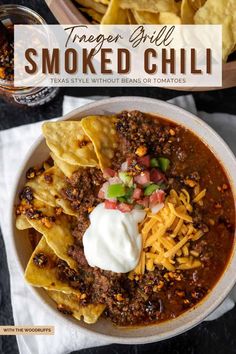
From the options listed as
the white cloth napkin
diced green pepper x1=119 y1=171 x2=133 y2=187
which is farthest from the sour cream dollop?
the white cloth napkin

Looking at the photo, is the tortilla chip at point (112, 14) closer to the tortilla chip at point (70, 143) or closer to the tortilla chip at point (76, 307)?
the tortilla chip at point (70, 143)

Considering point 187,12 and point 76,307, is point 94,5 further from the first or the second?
point 76,307

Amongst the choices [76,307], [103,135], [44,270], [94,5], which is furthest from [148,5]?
[76,307]

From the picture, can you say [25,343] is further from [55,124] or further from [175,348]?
[55,124]

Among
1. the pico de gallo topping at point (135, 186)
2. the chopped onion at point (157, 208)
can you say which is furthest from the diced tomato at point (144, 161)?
the chopped onion at point (157, 208)

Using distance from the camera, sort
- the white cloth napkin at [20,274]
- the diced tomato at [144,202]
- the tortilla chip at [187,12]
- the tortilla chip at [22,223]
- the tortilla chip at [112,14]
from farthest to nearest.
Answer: the white cloth napkin at [20,274], the tortilla chip at [22,223], the diced tomato at [144,202], the tortilla chip at [187,12], the tortilla chip at [112,14]

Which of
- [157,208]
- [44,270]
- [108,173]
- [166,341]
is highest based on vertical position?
[108,173]
